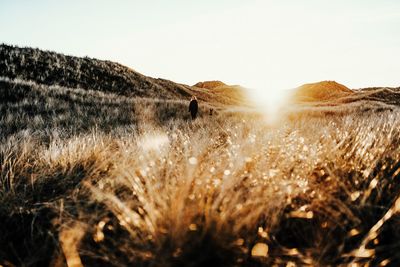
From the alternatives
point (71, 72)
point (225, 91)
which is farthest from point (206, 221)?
point (225, 91)

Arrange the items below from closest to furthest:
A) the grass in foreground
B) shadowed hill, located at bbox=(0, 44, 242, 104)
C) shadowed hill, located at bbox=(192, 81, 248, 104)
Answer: the grass in foreground < shadowed hill, located at bbox=(0, 44, 242, 104) < shadowed hill, located at bbox=(192, 81, 248, 104)

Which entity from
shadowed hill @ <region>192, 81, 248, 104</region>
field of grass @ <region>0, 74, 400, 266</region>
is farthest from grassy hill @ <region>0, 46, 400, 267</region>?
shadowed hill @ <region>192, 81, 248, 104</region>

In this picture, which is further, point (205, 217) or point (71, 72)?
point (71, 72)

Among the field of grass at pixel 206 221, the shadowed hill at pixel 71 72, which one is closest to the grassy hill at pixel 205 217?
the field of grass at pixel 206 221

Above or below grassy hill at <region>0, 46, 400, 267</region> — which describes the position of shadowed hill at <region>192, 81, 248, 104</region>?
above

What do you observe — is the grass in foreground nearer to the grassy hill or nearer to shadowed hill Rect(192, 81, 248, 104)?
the grassy hill

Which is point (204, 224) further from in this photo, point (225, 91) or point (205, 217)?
point (225, 91)

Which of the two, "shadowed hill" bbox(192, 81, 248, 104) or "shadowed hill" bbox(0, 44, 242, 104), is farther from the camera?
"shadowed hill" bbox(192, 81, 248, 104)

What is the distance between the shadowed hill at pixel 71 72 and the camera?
27.7m

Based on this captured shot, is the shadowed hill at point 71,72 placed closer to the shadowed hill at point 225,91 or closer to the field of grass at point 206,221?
the shadowed hill at point 225,91

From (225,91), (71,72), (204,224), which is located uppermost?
(71,72)

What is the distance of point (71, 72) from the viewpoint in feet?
103

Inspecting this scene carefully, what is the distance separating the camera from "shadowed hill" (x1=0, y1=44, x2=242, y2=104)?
2770 centimetres

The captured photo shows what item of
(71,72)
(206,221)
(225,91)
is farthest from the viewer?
(225,91)
